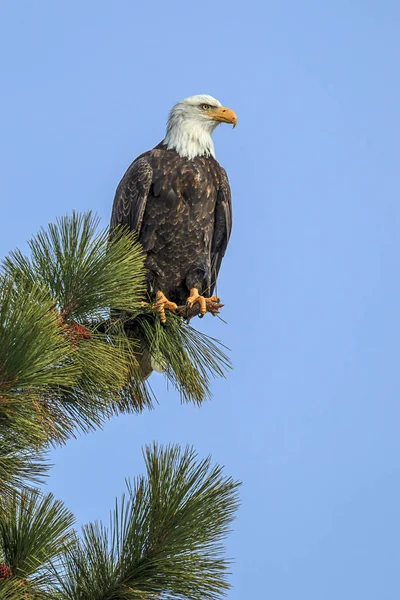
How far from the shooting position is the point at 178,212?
20.1 ft

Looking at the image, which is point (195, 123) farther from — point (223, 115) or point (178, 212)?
point (178, 212)

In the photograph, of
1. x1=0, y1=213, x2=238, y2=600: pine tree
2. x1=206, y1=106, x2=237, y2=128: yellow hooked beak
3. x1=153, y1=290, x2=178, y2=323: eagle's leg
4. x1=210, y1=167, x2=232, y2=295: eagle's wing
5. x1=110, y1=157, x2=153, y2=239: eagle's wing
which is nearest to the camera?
x1=0, y1=213, x2=238, y2=600: pine tree

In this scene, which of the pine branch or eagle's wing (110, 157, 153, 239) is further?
eagle's wing (110, 157, 153, 239)

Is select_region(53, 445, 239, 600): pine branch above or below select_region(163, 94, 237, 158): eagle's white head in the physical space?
below

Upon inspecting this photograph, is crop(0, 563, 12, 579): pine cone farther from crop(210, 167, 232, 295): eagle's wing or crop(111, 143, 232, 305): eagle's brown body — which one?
crop(210, 167, 232, 295): eagle's wing

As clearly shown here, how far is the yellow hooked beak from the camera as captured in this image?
6.84 meters

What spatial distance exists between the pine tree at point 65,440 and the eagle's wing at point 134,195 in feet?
7.81

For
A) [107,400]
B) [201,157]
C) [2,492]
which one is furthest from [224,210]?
[2,492]

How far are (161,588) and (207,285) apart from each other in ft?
11.0

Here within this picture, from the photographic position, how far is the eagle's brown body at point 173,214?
6.12m

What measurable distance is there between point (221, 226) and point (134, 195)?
2.11 ft

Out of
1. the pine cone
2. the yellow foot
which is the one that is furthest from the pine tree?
the yellow foot

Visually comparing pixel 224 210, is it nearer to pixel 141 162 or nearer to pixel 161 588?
pixel 141 162

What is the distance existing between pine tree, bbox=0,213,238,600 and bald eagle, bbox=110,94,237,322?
235 cm
